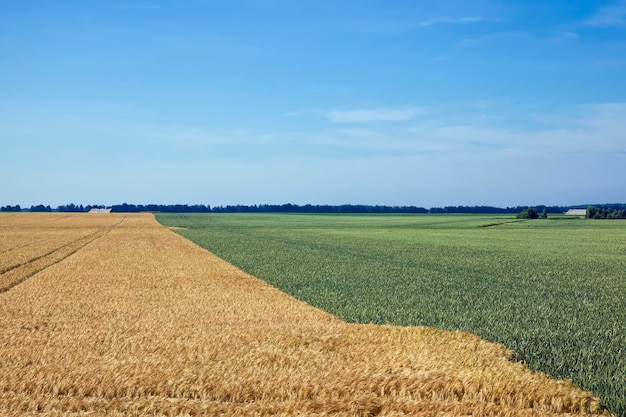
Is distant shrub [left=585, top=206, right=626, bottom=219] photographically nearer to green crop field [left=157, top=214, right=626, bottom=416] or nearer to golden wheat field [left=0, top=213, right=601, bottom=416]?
green crop field [left=157, top=214, right=626, bottom=416]

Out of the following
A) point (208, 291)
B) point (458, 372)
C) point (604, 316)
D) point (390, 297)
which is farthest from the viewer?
point (208, 291)

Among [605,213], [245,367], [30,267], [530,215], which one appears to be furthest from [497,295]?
[605,213]

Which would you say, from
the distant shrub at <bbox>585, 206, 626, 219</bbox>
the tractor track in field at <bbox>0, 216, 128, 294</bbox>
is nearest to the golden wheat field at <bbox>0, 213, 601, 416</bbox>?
the tractor track in field at <bbox>0, 216, 128, 294</bbox>

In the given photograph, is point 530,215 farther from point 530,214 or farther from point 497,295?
point 497,295

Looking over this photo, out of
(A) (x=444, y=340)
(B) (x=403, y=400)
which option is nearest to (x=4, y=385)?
(B) (x=403, y=400)

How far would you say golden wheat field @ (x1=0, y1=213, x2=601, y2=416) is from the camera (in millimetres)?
8141

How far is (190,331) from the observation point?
12.6 m

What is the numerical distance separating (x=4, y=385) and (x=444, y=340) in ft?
24.4

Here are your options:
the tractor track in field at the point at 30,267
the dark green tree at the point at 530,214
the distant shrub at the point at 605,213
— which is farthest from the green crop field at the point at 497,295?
the distant shrub at the point at 605,213

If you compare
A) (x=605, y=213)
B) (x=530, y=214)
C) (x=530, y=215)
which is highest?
(x=605, y=213)

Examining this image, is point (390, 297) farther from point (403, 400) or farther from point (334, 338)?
point (403, 400)

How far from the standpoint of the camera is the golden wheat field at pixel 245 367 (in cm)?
814

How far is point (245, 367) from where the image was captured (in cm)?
974

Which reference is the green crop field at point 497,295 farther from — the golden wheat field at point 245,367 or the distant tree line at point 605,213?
the distant tree line at point 605,213
